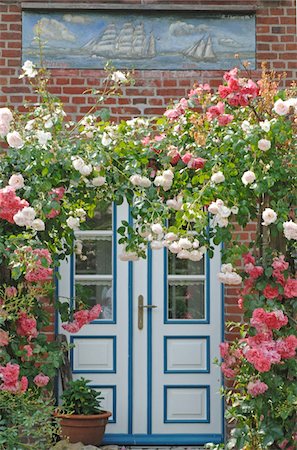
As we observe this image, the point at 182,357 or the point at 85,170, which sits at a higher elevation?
the point at 85,170

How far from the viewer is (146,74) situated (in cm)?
803

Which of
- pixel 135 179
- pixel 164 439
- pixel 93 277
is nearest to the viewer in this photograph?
pixel 135 179

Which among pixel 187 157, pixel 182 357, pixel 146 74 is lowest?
pixel 182 357

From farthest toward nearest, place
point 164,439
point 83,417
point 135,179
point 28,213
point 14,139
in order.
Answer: point 164,439 < point 83,417 < point 135,179 < point 14,139 < point 28,213

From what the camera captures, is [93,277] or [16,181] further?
[93,277]

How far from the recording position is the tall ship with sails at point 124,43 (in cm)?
802

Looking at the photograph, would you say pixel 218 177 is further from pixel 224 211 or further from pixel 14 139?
pixel 14 139

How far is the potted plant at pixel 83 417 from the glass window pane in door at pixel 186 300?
1016 millimetres

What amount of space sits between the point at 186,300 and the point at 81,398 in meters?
1.27

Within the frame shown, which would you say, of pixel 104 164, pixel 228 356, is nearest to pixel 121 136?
pixel 104 164

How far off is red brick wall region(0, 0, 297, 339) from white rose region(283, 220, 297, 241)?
2454mm

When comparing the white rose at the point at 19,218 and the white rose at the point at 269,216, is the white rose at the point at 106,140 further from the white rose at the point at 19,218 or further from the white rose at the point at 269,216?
the white rose at the point at 269,216

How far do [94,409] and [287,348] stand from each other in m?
2.45

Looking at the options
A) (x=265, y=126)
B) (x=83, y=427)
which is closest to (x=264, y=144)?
(x=265, y=126)
